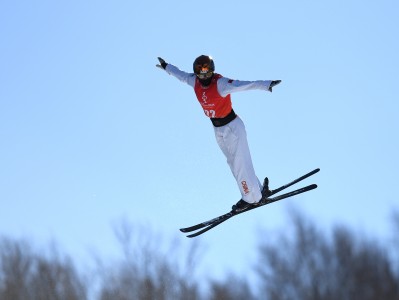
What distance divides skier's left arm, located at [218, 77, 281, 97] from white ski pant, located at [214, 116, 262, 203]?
0.82 metres

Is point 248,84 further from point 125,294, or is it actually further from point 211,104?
point 125,294

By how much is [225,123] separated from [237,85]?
1215 mm

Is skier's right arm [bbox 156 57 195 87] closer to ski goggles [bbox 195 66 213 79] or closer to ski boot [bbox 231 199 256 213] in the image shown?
ski goggles [bbox 195 66 213 79]

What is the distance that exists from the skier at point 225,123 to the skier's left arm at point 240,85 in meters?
0.02

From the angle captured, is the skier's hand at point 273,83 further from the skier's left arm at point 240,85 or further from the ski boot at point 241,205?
the ski boot at point 241,205

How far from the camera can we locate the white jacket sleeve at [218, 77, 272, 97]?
40.8ft

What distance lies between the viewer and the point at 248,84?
12781 millimetres

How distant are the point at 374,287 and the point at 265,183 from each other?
127ft

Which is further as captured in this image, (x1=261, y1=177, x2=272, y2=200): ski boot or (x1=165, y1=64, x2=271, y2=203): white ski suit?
(x1=261, y1=177, x2=272, y2=200): ski boot

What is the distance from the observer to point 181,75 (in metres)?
14.0

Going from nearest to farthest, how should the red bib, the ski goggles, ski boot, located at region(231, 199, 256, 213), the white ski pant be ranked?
the ski goggles → the red bib → the white ski pant → ski boot, located at region(231, 199, 256, 213)

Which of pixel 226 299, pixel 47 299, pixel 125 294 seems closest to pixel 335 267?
pixel 226 299

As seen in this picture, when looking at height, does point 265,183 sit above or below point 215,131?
below

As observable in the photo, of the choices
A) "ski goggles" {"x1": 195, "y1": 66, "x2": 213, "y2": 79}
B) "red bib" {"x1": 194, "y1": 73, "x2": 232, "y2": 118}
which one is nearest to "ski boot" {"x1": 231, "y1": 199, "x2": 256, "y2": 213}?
"red bib" {"x1": 194, "y1": 73, "x2": 232, "y2": 118}
